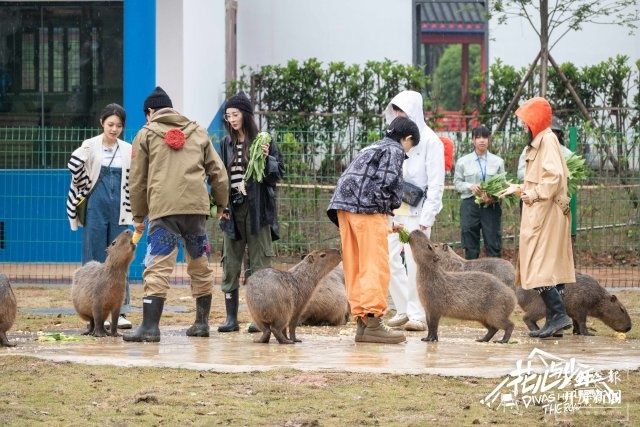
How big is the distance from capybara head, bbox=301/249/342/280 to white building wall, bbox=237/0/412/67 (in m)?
10.5

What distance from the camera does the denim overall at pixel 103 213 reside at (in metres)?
11.9

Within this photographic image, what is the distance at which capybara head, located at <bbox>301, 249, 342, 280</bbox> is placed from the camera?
423 inches

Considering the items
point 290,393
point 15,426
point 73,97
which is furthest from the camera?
point 73,97

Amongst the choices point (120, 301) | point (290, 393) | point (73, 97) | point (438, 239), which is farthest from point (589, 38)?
point (290, 393)

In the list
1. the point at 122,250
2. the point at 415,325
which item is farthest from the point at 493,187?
the point at 122,250

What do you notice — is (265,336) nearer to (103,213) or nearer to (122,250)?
(122,250)

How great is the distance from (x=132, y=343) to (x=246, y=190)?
1.68 m

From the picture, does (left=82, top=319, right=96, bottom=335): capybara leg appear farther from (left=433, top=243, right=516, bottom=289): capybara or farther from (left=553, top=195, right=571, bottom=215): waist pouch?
(left=553, top=195, right=571, bottom=215): waist pouch

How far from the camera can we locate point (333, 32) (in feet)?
69.2

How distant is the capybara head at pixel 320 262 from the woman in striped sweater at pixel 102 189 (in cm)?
197

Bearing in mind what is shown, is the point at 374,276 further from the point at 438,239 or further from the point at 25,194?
the point at 25,194

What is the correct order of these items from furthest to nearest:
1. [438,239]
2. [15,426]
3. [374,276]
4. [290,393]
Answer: [438,239]
[374,276]
[290,393]
[15,426]

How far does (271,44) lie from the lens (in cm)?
2122

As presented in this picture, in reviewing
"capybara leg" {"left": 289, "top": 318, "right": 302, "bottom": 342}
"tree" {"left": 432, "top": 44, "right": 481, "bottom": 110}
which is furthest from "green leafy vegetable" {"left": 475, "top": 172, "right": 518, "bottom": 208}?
"tree" {"left": 432, "top": 44, "right": 481, "bottom": 110}
